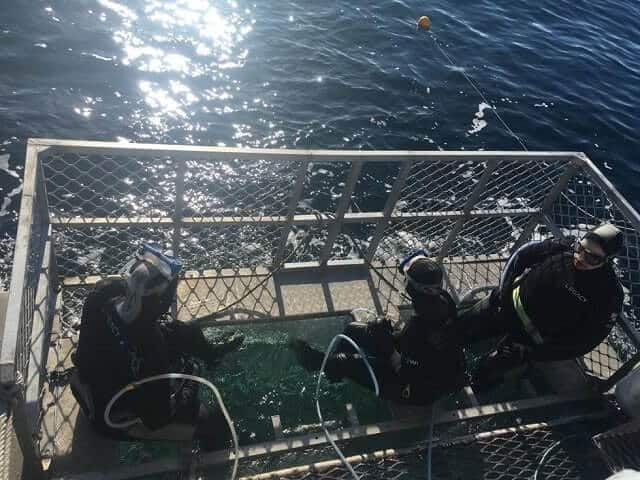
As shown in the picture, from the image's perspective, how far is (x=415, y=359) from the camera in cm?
487

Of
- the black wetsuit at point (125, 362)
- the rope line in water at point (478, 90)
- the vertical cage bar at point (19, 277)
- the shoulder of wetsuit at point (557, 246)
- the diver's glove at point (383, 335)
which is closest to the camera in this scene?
the vertical cage bar at point (19, 277)

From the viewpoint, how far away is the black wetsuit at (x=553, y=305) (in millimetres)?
4969

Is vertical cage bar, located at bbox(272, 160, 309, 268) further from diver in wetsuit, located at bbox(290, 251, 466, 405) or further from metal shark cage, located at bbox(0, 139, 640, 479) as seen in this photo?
diver in wetsuit, located at bbox(290, 251, 466, 405)

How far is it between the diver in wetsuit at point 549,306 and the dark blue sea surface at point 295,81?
5569 mm

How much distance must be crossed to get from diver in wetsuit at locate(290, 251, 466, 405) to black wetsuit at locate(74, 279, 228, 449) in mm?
1479

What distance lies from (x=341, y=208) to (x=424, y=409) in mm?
2047

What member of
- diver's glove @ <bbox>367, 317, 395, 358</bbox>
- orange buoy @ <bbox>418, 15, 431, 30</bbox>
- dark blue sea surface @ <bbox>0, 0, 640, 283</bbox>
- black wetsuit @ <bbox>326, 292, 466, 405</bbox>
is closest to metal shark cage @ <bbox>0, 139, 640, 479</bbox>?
black wetsuit @ <bbox>326, 292, 466, 405</bbox>

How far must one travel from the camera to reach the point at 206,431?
4555 millimetres

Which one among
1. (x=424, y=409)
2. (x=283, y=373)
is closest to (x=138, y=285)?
(x=283, y=373)

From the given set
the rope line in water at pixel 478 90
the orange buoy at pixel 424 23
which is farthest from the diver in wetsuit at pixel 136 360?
the orange buoy at pixel 424 23

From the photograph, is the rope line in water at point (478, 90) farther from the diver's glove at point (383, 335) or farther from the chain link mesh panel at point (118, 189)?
the diver's glove at point (383, 335)

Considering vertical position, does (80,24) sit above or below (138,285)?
below

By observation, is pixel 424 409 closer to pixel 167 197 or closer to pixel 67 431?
pixel 67 431

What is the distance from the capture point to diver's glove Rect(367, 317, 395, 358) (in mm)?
5141
